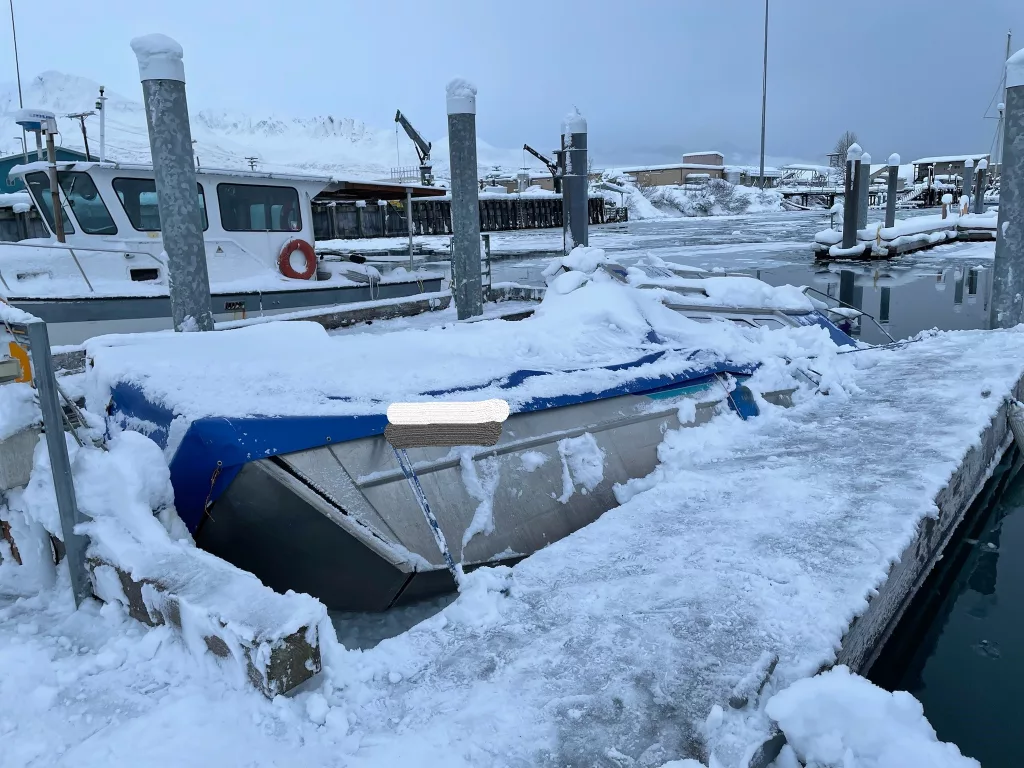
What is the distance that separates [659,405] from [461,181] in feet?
13.4

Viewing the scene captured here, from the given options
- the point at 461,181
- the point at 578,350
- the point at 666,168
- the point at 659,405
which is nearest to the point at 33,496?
A: the point at 578,350

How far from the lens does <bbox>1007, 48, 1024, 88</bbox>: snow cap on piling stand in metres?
8.63

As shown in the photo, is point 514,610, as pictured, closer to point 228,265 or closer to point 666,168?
point 228,265

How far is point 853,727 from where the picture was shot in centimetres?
209

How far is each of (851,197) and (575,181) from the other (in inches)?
636

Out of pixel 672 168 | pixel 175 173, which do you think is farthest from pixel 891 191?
pixel 672 168

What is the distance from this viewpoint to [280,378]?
12.6ft

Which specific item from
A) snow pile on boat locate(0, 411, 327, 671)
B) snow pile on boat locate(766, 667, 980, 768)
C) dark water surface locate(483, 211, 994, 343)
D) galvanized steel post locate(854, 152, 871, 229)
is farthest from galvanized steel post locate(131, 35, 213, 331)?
galvanized steel post locate(854, 152, 871, 229)

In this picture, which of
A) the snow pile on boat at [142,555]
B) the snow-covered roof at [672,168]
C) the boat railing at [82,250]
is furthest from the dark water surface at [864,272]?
the snow-covered roof at [672,168]

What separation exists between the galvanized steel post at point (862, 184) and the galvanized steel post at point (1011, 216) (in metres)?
15.4

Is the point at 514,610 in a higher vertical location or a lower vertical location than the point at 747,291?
lower

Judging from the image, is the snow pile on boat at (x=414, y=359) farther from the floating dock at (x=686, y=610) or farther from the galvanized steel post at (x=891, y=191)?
the galvanized steel post at (x=891, y=191)

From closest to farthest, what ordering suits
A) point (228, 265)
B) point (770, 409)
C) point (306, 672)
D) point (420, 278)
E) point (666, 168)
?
point (306, 672)
point (770, 409)
point (228, 265)
point (420, 278)
point (666, 168)

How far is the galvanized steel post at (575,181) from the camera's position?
11.3 metres
